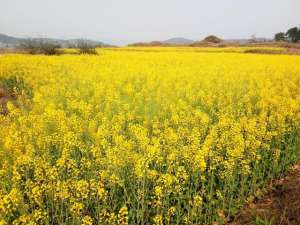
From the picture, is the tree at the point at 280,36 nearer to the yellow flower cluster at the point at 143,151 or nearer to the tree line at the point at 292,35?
the tree line at the point at 292,35

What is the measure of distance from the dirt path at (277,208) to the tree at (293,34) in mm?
76157

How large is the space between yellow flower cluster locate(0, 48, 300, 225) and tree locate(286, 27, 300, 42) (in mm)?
69602

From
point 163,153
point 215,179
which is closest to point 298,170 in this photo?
point 215,179

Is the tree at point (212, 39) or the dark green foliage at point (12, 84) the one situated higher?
the tree at point (212, 39)

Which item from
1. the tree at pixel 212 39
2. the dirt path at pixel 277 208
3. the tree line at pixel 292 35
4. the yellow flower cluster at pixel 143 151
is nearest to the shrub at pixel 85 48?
the yellow flower cluster at pixel 143 151

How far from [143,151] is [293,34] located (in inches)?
3179

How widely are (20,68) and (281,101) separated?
10952 millimetres

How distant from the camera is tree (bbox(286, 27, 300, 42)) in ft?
246

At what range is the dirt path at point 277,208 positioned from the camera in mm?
4746

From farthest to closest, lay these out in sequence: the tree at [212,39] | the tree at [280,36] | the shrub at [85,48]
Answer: the tree at [280,36] → the tree at [212,39] → the shrub at [85,48]

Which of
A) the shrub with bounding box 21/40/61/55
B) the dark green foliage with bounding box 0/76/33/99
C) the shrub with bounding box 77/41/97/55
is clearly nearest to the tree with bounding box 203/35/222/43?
the shrub with bounding box 77/41/97/55

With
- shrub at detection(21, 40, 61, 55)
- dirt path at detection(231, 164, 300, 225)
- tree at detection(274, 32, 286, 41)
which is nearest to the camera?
dirt path at detection(231, 164, 300, 225)

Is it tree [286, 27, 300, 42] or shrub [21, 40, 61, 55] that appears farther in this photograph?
tree [286, 27, 300, 42]

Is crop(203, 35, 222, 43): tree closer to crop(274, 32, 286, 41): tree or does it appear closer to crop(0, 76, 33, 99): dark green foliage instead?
crop(274, 32, 286, 41): tree
